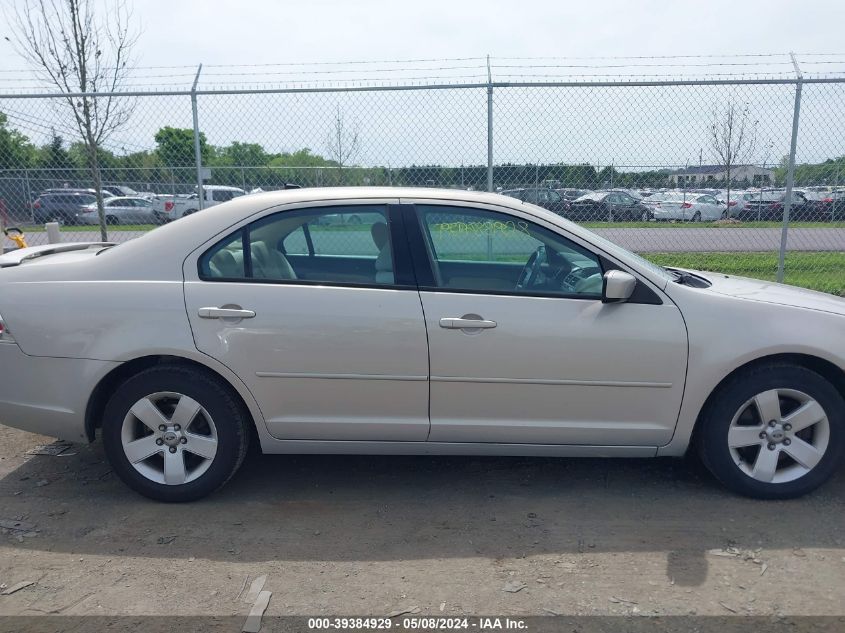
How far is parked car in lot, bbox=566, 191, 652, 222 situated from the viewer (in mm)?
7723

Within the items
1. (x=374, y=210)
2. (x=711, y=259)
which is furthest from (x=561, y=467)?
(x=711, y=259)

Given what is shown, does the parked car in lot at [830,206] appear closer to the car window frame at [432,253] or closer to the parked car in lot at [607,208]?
the parked car in lot at [607,208]

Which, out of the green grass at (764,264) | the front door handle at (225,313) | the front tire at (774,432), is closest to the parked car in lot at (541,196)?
the green grass at (764,264)

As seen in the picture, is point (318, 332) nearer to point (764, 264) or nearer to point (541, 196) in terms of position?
A: point (541, 196)

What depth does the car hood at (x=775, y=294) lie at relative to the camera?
3.69 metres

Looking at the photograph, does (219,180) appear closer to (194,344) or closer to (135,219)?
(135,219)

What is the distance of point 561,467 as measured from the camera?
13.7ft

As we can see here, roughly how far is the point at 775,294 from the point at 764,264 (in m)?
5.99

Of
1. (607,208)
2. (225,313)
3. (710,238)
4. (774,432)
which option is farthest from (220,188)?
(774,432)

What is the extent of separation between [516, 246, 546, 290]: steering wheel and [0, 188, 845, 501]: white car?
15 mm

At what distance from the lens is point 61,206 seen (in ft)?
29.2

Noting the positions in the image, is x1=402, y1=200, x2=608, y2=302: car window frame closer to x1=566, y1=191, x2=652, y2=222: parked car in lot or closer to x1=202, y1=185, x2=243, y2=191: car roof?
x1=566, y1=191, x2=652, y2=222: parked car in lot

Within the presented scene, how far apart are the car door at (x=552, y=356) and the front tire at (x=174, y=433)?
1.09 metres

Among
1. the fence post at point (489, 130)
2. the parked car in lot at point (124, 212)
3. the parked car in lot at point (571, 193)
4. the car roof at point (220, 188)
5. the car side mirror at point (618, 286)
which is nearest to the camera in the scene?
the car side mirror at point (618, 286)
